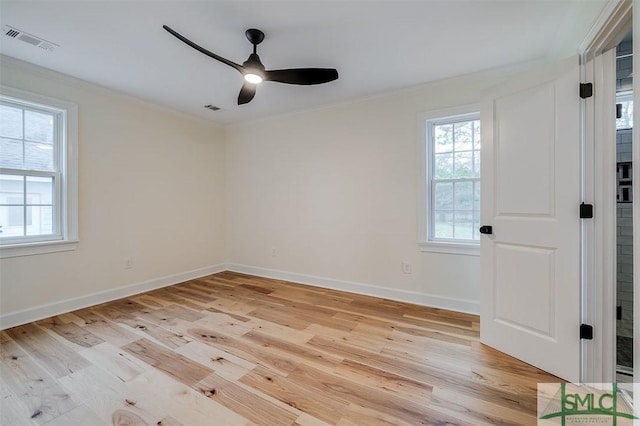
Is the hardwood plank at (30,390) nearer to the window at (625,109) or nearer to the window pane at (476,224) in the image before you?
the window pane at (476,224)

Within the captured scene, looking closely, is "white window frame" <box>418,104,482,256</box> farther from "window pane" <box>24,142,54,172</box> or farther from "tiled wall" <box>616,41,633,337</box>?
"window pane" <box>24,142,54,172</box>

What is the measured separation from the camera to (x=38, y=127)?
2756 millimetres

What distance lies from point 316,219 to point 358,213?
0.65m

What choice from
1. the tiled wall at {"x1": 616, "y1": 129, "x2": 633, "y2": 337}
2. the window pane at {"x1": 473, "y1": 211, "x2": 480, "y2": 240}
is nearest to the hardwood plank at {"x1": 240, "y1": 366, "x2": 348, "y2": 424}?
the window pane at {"x1": 473, "y1": 211, "x2": 480, "y2": 240}

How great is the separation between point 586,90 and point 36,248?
4780 mm

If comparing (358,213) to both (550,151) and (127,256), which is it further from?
(127,256)

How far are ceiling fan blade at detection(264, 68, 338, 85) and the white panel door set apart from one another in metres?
1.33

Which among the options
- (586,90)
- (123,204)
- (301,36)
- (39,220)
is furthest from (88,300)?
(586,90)

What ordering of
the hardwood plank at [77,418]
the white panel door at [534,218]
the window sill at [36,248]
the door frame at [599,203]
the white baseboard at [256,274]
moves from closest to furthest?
the hardwood plank at [77,418], the door frame at [599,203], the white panel door at [534,218], the window sill at [36,248], the white baseboard at [256,274]

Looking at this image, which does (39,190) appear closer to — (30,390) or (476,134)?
(30,390)

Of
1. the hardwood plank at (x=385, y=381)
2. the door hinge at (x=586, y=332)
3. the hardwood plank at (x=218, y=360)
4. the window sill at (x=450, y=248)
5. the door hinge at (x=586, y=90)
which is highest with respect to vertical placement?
the door hinge at (x=586, y=90)

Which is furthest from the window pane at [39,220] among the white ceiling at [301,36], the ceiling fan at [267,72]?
the ceiling fan at [267,72]

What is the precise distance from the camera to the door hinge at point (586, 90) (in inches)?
65.8

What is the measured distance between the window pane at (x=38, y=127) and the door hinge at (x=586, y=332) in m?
4.92
